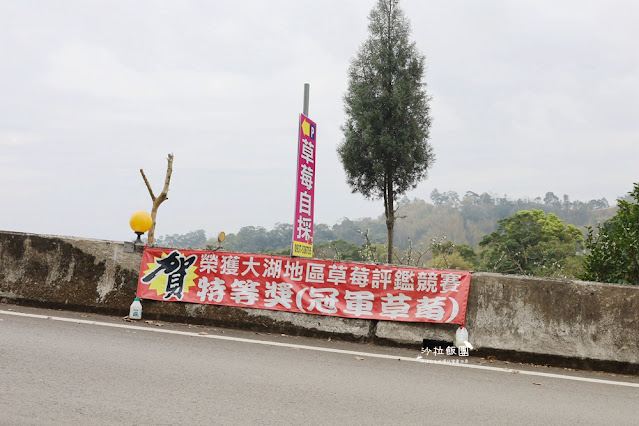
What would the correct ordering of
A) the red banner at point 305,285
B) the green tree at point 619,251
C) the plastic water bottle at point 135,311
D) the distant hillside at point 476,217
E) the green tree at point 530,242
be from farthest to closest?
the distant hillside at point 476,217
the green tree at point 530,242
the green tree at point 619,251
the plastic water bottle at point 135,311
the red banner at point 305,285

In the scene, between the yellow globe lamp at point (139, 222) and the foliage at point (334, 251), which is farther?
the foliage at point (334, 251)

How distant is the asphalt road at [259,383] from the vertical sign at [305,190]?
227 centimetres

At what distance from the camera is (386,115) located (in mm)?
36906

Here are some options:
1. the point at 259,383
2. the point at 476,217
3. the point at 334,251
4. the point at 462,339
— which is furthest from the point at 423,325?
the point at 476,217

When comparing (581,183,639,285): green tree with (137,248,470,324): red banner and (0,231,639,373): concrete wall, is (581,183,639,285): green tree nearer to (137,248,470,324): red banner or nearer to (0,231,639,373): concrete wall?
(0,231,639,373): concrete wall

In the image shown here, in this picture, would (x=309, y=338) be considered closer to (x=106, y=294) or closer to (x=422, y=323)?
(x=422, y=323)

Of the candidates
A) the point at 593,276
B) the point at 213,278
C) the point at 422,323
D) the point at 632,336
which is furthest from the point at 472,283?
the point at 213,278

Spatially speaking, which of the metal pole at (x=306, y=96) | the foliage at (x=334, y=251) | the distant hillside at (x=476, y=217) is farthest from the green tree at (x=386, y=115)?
the distant hillside at (x=476, y=217)

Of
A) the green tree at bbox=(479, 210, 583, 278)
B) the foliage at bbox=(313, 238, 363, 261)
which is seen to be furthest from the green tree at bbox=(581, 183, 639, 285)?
the green tree at bbox=(479, 210, 583, 278)

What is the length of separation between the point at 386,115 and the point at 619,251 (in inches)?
1136

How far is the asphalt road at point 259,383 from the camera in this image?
4.37 meters

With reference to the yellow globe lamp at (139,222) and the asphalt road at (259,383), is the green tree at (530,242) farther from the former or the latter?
the asphalt road at (259,383)

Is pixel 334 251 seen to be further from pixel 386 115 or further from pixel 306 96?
pixel 386 115

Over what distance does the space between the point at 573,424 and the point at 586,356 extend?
275cm
